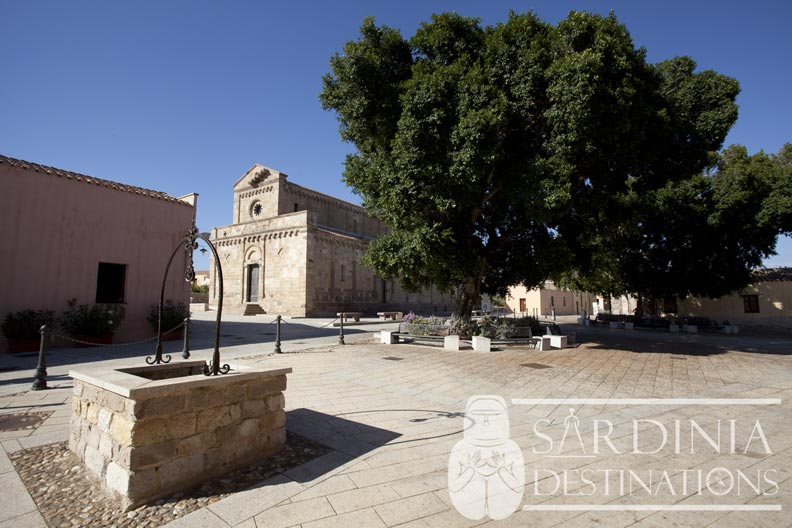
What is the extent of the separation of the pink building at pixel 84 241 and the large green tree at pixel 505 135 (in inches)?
311

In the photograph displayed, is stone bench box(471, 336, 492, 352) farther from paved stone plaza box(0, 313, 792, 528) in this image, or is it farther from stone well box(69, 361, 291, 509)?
stone well box(69, 361, 291, 509)

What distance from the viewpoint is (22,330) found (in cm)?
1078

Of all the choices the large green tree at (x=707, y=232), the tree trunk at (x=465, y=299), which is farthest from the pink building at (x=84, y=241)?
the large green tree at (x=707, y=232)

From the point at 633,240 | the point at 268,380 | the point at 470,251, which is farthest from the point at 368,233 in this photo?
the point at 268,380

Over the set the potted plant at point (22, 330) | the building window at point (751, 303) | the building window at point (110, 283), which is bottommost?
the potted plant at point (22, 330)

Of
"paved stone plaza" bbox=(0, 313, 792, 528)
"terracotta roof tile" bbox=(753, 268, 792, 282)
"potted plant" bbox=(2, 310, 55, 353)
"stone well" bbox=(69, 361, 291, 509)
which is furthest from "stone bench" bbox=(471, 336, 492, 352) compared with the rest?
"terracotta roof tile" bbox=(753, 268, 792, 282)

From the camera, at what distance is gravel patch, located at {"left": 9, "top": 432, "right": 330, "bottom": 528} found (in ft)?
9.37

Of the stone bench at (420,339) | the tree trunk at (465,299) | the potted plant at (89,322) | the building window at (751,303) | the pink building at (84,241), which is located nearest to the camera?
the pink building at (84,241)

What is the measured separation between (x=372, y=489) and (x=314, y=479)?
22.0 inches

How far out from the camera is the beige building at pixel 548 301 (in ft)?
143

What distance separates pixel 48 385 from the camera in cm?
675

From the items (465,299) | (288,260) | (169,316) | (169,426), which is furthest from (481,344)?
(288,260)

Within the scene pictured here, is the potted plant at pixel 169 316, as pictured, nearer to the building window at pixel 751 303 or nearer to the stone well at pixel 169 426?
the stone well at pixel 169 426

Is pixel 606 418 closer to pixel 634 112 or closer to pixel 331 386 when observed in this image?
pixel 331 386
